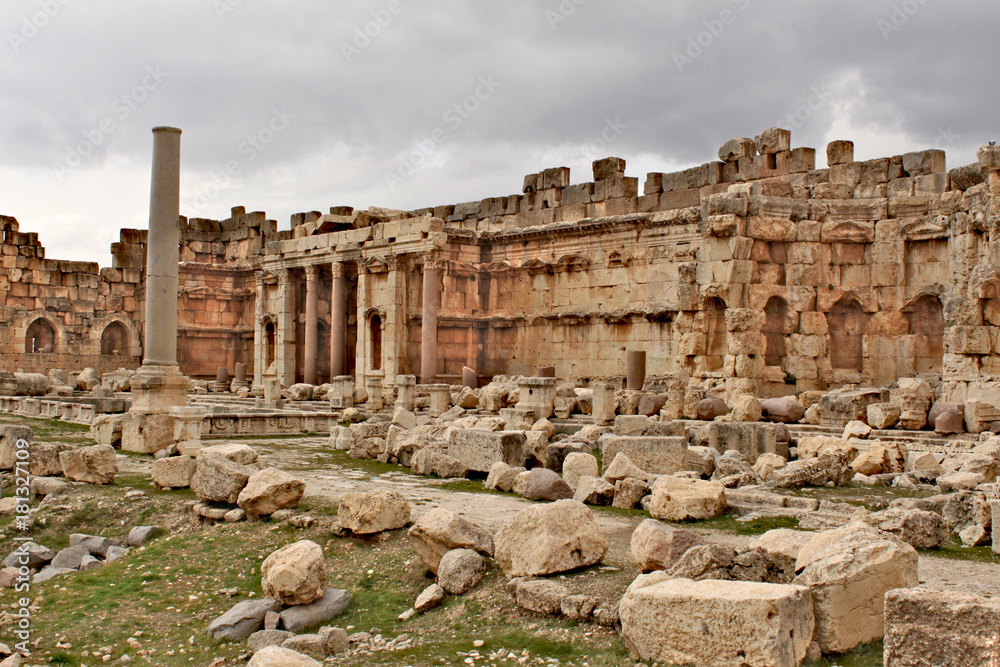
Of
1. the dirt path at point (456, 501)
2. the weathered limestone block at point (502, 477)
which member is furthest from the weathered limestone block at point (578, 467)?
the dirt path at point (456, 501)

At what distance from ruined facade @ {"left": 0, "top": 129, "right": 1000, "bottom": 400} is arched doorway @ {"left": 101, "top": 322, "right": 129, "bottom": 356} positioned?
8cm

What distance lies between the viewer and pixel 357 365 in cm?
2666

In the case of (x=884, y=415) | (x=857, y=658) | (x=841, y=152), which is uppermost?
(x=841, y=152)

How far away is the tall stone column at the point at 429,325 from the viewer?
80.9ft

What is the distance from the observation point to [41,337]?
35719mm

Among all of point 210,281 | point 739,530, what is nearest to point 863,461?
point 739,530

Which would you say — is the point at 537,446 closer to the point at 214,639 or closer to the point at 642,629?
the point at 214,639

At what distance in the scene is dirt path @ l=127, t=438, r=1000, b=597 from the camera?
643cm

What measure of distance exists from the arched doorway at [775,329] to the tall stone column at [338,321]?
45.5 feet

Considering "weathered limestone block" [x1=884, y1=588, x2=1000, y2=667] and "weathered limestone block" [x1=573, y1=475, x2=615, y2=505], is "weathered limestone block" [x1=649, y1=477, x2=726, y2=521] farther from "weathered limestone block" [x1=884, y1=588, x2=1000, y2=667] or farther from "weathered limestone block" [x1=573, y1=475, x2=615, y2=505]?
"weathered limestone block" [x1=884, y1=588, x2=1000, y2=667]

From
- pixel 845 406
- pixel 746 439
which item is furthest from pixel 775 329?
pixel 746 439

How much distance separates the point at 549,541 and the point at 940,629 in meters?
2.98

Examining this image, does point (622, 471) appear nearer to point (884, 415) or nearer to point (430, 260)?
point (884, 415)

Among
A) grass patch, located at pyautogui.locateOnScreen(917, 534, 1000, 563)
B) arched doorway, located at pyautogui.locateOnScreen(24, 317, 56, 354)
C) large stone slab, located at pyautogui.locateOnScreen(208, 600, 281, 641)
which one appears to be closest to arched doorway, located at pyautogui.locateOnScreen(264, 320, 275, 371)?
arched doorway, located at pyautogui.locateOnScreen(24, 317, 56, 354)
